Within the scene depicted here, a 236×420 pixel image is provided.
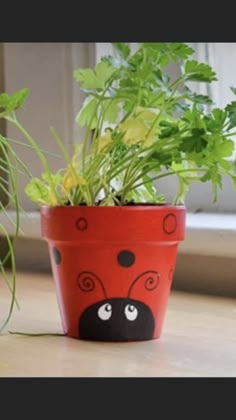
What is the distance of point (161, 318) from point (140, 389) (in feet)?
0.58

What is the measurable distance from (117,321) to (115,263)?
57 mm

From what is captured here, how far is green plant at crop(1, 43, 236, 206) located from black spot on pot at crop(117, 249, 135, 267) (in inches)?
2.2

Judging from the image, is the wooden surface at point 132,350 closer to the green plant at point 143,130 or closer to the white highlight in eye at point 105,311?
the white highlight in eye at point 105,311

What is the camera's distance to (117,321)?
819 millimetres

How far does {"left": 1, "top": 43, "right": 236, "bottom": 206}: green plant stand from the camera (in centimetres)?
79

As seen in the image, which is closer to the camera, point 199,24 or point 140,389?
point 140,389

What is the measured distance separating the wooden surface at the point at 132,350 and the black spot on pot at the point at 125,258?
79 millimetres

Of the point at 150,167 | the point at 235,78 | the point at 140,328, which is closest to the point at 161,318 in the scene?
the point at 140,328

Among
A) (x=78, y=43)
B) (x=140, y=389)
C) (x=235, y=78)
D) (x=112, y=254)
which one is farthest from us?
(x=78, y=43)

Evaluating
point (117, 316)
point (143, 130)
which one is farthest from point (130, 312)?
point (143, 130)

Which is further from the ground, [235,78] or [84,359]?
[235,78]

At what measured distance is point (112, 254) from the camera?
81 cm

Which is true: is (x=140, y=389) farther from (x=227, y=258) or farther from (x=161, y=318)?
(x=227, y=258)

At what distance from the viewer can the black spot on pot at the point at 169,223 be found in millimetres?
806
